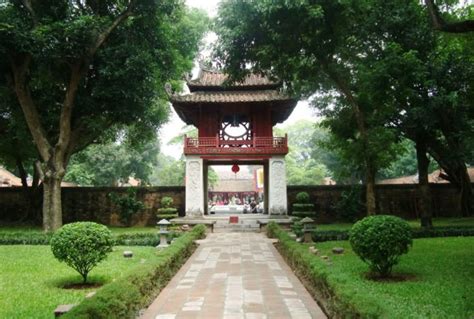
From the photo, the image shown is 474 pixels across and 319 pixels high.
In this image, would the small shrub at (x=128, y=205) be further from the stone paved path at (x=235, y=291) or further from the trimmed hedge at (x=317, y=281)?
the trimmed hedge at (x=317, y=281)

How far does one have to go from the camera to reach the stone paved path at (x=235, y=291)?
20.9ft

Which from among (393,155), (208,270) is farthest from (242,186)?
(208,270)

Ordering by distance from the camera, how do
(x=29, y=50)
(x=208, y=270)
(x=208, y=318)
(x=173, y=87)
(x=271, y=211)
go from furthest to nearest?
(x=173, y=87), (x=271, y=211), (x=29, y=50), (x=208, y=270), (x=208, y=318)

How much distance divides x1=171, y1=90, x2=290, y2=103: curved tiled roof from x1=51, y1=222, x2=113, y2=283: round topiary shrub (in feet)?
43.3

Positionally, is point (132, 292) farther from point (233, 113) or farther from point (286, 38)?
point (233, 113)

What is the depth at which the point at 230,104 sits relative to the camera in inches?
869

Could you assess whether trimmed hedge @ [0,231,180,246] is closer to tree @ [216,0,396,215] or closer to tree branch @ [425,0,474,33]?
tree @ [216,0,396,215]

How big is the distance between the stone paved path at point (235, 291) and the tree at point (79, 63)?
755cm

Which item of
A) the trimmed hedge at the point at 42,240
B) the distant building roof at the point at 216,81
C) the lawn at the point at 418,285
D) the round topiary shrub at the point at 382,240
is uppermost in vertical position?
the distant building roof at the point at 216,81

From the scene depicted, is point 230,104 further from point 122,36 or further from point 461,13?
point 461,13

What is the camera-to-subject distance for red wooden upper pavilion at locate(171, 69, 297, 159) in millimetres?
21094

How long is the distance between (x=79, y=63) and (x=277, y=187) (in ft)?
33.3

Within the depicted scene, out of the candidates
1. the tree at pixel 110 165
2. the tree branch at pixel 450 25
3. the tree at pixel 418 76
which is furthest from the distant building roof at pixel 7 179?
the tree branch at pixel 450 25

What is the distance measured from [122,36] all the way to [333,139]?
10.7 m
